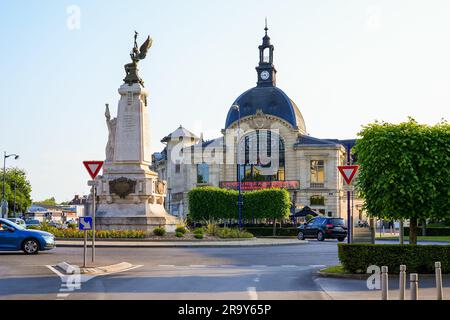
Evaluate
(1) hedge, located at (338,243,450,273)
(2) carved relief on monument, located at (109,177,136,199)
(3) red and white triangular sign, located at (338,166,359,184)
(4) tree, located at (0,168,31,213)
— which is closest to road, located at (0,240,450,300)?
(1) hedge, located at (338,243,450,273)

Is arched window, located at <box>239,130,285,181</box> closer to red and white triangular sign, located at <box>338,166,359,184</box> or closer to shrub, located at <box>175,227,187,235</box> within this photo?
shrub, located at <box>175,227,187,235</box>

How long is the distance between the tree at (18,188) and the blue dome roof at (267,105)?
36697 mm

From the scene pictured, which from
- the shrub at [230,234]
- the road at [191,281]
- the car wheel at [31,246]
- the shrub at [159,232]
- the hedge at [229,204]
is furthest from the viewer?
the hedge at [229,204]

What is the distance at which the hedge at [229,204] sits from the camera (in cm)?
6606

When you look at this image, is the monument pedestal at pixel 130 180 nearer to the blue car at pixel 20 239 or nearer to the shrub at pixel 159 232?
the shrub at pixel 159 232

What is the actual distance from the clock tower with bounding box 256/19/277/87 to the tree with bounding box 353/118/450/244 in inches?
3332

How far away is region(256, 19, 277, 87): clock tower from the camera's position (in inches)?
4149

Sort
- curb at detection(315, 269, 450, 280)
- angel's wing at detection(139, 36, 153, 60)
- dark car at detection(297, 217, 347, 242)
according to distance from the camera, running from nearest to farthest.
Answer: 1. curb at detection(315, 269, 450, 280)
2. angel's wing at detection(139, 36, 153, 60)
3. dark car at detection(297, 217, 347, 242)

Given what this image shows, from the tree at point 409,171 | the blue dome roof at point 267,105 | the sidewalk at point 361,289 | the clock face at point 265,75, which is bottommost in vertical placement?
the sidewalk at point 361,289

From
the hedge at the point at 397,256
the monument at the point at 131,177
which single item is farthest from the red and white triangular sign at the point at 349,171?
the monument at the point at 131,177

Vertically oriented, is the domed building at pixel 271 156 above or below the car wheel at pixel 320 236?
above
